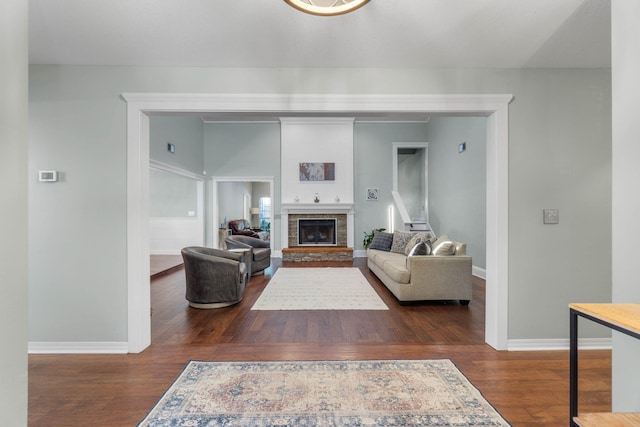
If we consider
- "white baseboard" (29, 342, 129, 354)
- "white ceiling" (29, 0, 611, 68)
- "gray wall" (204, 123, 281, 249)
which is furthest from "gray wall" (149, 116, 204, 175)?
"white baseboard" (29, 342, 129, 354)

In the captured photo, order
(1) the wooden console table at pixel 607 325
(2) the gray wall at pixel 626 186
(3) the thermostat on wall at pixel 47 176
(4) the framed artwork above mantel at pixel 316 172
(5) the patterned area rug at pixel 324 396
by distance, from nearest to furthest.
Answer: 1. (1) the wooden console table at pixel 607 325
2. (2) the gray wall at pixel 626 186
3. (5) the patterned area rug at pixel 324 396
4. (3) the thermostat on wall at pixel 47 176
5. (4) the framed artwork above mantel at pixel 316 172

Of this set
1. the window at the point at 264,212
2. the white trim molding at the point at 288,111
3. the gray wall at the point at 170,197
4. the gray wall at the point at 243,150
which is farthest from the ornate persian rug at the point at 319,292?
the window at the point at 264,212

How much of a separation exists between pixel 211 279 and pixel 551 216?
3.47 meters

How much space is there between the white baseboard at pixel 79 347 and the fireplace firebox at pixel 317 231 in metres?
5.16

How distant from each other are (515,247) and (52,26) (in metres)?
3.73

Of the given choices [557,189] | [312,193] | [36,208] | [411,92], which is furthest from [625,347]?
[312,193]

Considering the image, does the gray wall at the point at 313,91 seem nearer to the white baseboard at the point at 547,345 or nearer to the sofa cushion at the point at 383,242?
the white baseboard at the point at 547,345

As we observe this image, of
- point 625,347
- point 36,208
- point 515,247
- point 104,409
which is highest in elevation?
point 36,208

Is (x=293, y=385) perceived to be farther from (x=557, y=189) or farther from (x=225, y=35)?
(x=557, y=189)

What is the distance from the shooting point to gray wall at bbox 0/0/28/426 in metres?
1.15

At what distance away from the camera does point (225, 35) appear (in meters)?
2.08

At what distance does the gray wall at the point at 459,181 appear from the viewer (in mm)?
5047

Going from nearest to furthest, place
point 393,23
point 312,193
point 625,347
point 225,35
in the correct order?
point 625,347, point 393,23, point 225,35, point 312,193

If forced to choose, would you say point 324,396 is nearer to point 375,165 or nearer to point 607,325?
point 607,325
